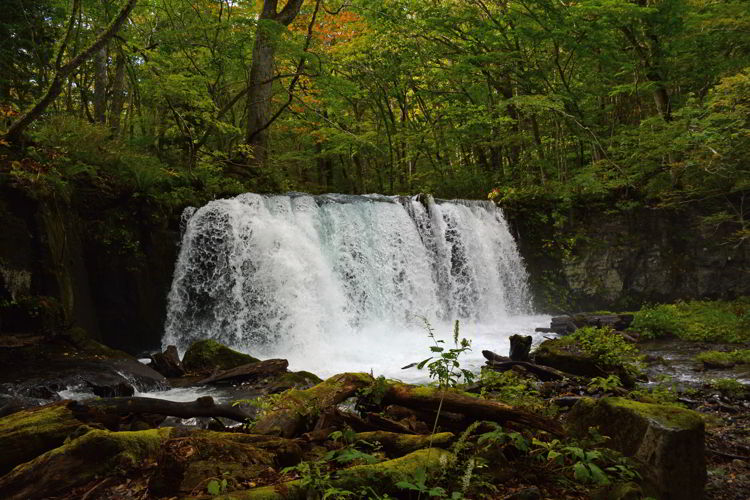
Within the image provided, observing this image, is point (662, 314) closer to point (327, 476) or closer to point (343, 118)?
point (327, 476)

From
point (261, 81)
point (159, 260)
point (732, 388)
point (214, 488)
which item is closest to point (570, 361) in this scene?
point (732, 388)

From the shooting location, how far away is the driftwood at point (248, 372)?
746 centimetres

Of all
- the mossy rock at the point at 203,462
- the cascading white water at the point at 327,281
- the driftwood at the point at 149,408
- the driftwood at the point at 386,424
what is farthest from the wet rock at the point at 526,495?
the cascading white water at the point at 327,281

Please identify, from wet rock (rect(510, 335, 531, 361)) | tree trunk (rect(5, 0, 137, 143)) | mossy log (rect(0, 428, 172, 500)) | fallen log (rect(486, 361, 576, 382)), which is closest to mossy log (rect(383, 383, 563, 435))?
mossy log (rect(0, 428, 172, 500))

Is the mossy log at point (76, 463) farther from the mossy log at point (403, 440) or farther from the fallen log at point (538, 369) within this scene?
the fallen log at point (538, 369)

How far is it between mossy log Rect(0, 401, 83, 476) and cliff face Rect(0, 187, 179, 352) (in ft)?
17.5

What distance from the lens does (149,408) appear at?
365 cm

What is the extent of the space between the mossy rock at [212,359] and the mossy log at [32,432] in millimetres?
4946

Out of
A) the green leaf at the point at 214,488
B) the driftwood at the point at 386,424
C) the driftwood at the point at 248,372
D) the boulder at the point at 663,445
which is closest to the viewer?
the green leaf at the point at 214,488

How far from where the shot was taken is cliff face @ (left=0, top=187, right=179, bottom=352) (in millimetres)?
7469

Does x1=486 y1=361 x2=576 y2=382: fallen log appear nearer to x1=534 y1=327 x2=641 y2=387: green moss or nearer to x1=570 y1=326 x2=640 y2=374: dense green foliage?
x1=534 y1=327 x2=641 y2=387: green moss

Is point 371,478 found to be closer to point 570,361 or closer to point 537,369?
point 537,369

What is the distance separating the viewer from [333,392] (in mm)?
3547

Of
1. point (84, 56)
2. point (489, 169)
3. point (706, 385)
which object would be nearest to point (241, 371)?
point (84, 56)
